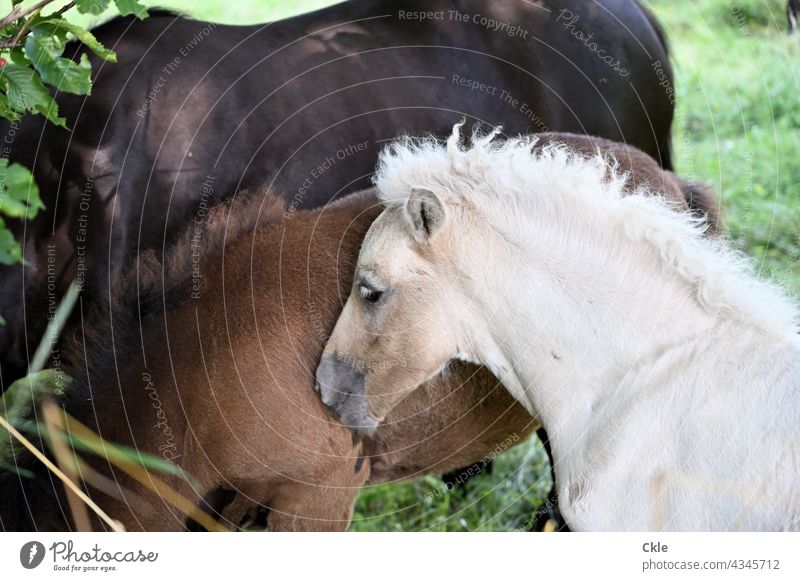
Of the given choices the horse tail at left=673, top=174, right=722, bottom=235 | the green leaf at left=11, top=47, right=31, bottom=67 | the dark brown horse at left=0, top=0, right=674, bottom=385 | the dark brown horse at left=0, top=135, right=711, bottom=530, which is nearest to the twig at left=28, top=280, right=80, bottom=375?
the dark brown horse at left=0, top=0, right=674, bottom=385

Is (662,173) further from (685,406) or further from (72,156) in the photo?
(72,156)

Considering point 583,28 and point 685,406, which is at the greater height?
point 583,28

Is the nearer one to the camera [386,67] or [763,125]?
[386,67]

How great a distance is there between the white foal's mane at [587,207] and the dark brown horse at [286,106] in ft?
3.19

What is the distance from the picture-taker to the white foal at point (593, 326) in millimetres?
2494

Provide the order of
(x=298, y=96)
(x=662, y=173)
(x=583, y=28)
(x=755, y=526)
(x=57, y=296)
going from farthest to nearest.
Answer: (x=583, y=28), (x=298, y=96), (x=57, y=296), (x=662, y=173), (x=755, y=526)

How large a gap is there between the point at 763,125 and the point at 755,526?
4.11 m

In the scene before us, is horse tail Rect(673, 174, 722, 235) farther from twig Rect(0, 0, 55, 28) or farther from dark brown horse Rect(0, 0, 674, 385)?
twig Rect(0, 0, 55, 28)

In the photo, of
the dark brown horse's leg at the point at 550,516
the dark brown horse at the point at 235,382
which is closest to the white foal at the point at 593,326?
the dark brown horse at the point at 235,382

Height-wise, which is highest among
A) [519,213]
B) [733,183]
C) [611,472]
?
[519,213]

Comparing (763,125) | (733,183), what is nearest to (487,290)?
(733,183)

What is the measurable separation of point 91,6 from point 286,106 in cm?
172

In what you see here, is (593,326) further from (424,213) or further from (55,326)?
(55,326)

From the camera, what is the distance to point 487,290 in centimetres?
266
